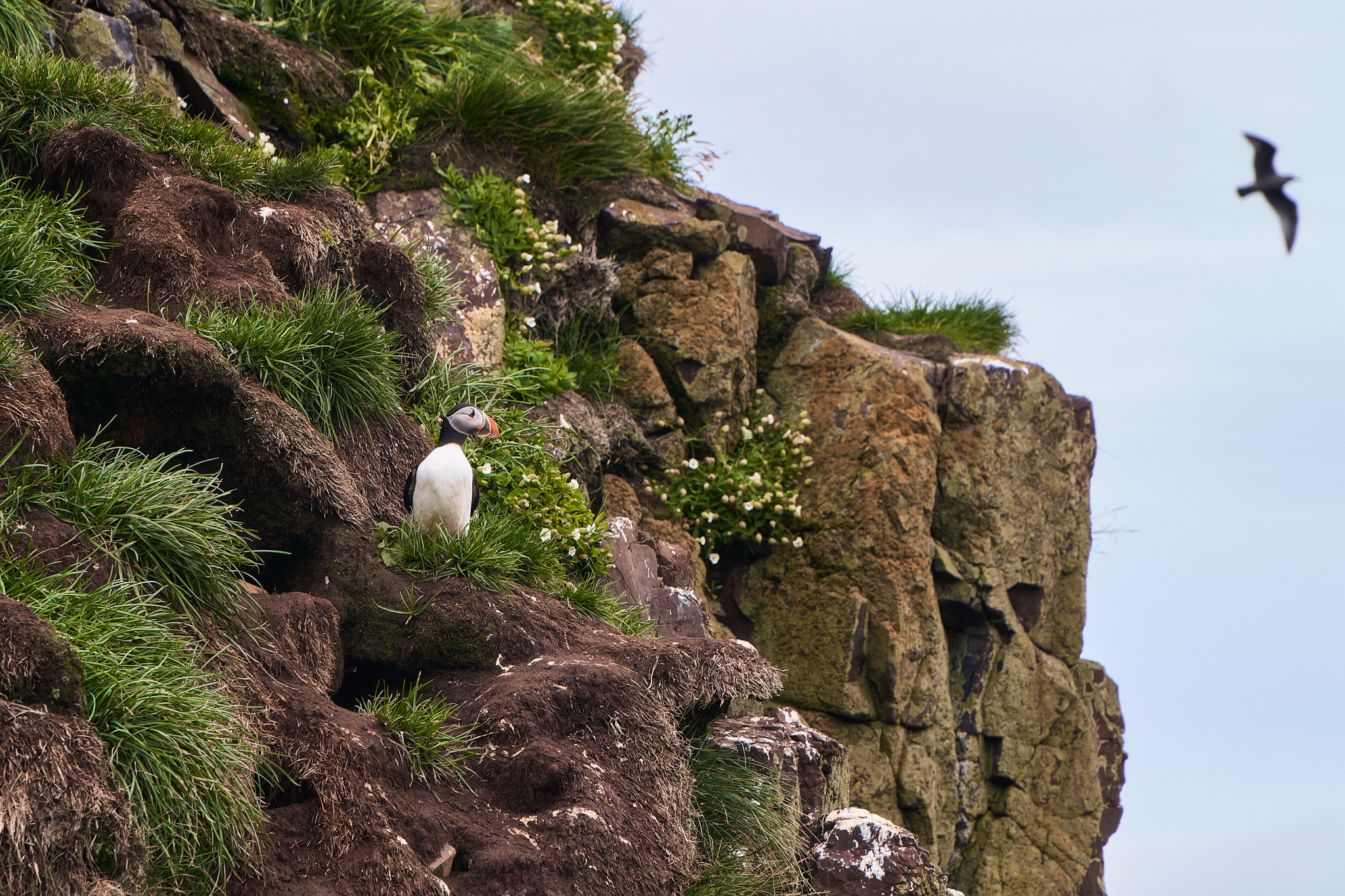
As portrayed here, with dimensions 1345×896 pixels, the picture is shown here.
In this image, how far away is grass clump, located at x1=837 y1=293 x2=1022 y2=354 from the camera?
12484 millimetres

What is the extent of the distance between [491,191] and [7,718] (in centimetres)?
713

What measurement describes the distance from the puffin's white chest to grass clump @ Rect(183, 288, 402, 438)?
739mm

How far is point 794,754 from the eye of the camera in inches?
269

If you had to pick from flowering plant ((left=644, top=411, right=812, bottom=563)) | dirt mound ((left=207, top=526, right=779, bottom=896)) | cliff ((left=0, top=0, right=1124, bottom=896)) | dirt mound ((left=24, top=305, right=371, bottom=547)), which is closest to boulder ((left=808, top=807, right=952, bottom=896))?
cliff ((left=0, top=0, right=1124, bottom=896))

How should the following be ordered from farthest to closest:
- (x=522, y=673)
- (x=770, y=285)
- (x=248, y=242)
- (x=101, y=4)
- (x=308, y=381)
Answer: (x=770, y=285)
(x=101, y=4)
(x=248, y=242)
(x=308, y=381)
(x=522, y=673)

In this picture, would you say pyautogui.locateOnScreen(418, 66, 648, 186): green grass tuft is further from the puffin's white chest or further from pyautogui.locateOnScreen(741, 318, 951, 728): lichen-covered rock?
the puffin's white chest

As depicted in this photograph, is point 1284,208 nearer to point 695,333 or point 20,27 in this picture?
point 695,333

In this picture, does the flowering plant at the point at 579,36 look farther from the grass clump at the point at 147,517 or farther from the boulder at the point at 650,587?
the grass clump at the point at 147,517

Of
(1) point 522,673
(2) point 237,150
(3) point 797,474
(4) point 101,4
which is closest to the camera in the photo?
(1) point 522,673

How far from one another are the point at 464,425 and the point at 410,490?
492mm

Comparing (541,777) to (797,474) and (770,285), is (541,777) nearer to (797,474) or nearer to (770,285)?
(797,474)

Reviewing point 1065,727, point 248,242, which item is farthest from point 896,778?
point 248,242

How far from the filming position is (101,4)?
8.80m

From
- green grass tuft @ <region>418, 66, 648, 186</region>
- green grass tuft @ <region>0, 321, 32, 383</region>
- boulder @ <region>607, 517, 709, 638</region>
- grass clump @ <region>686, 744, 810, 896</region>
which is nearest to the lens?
green grass tuft @ <region>0, 321, 32, 383</region>
